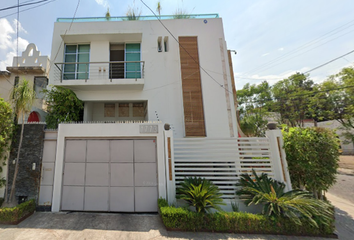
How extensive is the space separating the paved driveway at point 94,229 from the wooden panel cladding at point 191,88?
4241 millimetres

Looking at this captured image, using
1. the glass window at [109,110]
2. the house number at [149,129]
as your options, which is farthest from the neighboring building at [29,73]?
the house number at [149,129]

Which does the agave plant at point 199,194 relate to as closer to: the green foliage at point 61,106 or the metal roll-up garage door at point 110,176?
the metal roll-up garage door at point 110,176

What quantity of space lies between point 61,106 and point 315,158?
390 inches

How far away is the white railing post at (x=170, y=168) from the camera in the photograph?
15.4 feet

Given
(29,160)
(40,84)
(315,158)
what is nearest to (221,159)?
(315,158)

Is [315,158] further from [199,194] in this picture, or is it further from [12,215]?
[12,215]

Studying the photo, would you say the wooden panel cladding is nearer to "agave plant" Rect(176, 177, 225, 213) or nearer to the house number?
the house number

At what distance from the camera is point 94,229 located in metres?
3.86

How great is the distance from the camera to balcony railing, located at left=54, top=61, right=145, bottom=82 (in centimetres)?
779

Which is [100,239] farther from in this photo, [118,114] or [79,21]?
[79,21]

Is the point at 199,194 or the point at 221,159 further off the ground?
the point at 221,159

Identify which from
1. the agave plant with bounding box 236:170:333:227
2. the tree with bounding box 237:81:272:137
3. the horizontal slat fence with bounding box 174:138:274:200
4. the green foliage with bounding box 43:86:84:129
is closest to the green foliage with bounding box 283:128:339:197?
the agave plant with bounding box 236:170:333:227

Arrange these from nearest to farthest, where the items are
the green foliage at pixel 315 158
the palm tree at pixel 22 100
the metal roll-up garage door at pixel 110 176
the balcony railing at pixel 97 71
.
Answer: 1. the green foliage at pixel 315 158
2. the metal roll-up garage door at pixel 110 176
3. the palm tree at pixel 22 100
4. the balcony railing at pixel 97 71

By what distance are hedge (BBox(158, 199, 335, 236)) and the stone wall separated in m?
4.46
